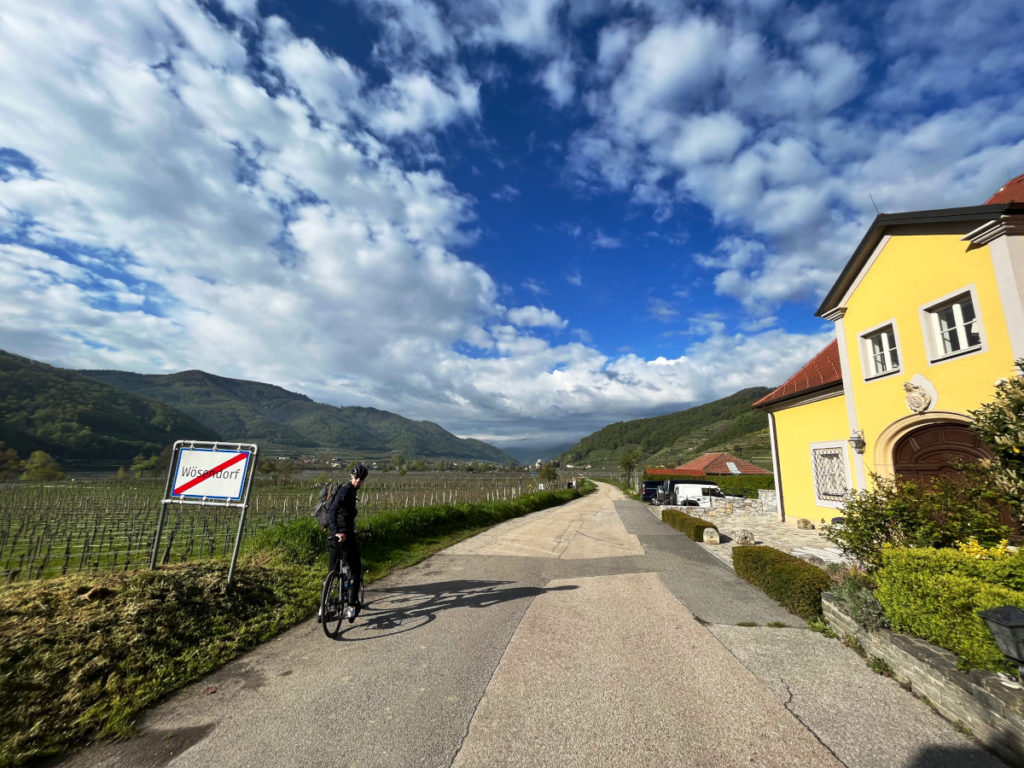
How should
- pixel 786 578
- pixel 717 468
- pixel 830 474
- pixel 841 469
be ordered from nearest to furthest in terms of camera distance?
pixel 786 578, pixel 841 469, pixel 830 474, pixel 717 468

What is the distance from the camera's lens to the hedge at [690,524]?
45.8ft

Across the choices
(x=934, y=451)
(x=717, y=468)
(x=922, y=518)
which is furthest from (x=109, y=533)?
(x=717, y=468)

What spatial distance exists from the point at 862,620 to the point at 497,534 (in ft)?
39.9

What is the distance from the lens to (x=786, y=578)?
23.1 ft

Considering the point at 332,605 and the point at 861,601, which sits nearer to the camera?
the point at 861,601

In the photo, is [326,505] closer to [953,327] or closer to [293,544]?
[293,544]

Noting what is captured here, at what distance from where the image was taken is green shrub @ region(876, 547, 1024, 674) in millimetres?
3762

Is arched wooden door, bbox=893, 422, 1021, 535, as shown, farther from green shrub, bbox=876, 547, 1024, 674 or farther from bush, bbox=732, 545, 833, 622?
green shrub, bbox=876, 547, 1024, 674

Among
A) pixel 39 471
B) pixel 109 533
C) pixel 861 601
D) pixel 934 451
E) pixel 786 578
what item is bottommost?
pixel 109 533

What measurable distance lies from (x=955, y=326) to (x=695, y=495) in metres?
21.5

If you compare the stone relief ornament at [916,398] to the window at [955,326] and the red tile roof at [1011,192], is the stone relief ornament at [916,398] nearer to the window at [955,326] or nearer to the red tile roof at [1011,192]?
the window at [955,326]

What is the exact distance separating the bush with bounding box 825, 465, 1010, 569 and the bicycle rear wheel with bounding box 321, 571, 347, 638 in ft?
24.1

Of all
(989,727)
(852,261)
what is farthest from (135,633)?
(852,261)

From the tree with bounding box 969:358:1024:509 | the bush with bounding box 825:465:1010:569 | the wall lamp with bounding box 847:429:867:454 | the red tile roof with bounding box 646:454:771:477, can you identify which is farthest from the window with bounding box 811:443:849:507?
the red tile roof with bounding box 646:454:771:477
